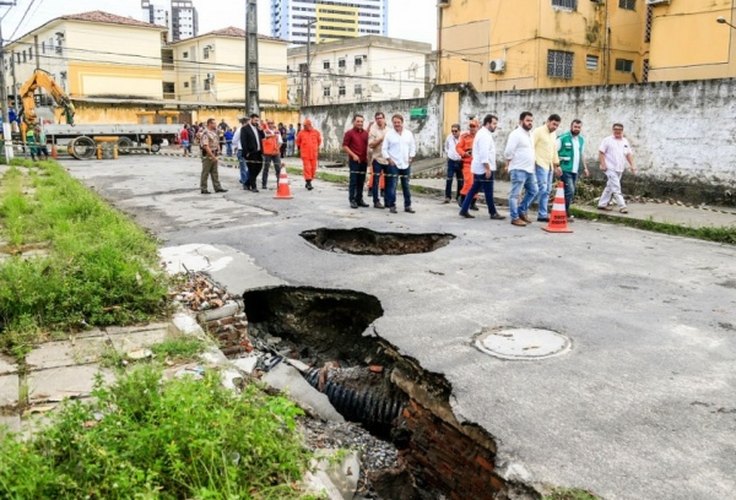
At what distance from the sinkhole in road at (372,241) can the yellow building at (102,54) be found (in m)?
42.2

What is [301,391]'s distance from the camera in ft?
15.4

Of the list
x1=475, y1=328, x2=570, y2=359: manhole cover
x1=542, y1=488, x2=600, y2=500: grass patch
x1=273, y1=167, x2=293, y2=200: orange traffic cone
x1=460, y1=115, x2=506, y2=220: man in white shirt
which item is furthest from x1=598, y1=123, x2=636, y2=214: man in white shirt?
x1=542, y1=488, x2=600, y2=500: grass patch

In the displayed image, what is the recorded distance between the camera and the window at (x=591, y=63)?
2781cm

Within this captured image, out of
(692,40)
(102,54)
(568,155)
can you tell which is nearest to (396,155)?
(568,155)

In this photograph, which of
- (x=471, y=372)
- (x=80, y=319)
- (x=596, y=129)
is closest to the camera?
(x=471, y=372)

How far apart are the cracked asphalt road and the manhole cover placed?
0.11 metres

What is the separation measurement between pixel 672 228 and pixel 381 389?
7.17 m

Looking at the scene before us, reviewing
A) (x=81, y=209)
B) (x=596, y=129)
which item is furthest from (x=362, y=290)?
(x=596, y=129)

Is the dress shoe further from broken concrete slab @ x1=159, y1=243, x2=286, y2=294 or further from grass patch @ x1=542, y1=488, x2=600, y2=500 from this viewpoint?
grass patch @ x1=542, y1=488, x2=600, y2=500

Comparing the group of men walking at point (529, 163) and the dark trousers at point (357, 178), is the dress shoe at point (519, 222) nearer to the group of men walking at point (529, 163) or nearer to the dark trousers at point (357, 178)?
the group of men walking at point (529, 163)

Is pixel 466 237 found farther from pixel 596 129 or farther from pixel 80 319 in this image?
pixel 596 129

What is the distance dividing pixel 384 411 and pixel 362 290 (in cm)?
186

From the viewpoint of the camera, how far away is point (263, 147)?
1484 cm

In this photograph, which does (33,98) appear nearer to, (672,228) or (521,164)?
(521,164)
